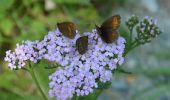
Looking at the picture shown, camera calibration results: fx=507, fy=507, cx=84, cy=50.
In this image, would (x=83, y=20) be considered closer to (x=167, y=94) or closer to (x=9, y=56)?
(x=167, y=94)

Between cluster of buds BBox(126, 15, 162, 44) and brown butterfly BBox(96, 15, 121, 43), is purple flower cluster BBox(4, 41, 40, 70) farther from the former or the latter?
cluster of buds BBox(126, 15, 162, 44)

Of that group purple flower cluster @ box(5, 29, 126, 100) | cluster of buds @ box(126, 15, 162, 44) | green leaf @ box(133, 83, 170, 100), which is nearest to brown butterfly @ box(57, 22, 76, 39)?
purple flower cluster @ box(5, 29, 126, 100)

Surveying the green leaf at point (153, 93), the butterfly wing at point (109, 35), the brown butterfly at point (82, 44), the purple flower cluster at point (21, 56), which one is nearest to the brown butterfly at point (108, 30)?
the butterfly wing at point (109, 35)

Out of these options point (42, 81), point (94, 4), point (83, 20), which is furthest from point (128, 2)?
point (42, 81)

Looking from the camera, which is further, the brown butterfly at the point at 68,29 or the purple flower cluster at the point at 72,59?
the brown butterfly at the point at 68,29

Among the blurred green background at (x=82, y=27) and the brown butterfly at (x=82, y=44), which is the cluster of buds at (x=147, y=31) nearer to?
the brown butterfly at (x=82, y=44)

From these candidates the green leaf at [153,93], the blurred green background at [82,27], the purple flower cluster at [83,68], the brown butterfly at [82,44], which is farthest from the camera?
the blurred green background at [82,27]

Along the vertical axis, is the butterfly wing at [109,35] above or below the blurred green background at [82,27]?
below

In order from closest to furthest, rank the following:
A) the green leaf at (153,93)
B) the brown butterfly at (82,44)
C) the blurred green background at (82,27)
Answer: the brown butterfly at (82,44) < the green leaf at (153,93) < the blurred green background at (82,27)
